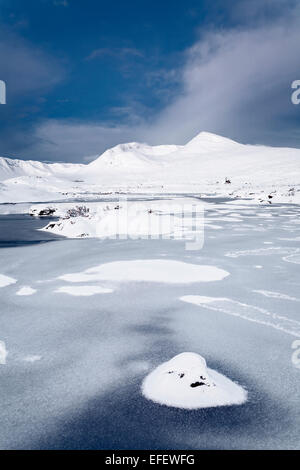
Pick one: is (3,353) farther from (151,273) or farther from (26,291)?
(151,273)

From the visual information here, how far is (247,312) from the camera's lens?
4.22m

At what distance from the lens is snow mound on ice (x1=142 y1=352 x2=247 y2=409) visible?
8.11 ft

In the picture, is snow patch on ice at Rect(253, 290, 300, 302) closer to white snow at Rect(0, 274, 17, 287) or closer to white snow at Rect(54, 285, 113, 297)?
white snow at Rect(54, 285, 113, 297)

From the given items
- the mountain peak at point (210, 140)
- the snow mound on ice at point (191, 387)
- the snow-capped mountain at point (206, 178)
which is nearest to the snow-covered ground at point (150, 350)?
the snow mound on ice at point (191, 387)

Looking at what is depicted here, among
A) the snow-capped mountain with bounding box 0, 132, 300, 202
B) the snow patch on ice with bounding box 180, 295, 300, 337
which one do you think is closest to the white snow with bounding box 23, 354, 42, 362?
the snow patch on ice with bounding box 180, 295, 300, 337

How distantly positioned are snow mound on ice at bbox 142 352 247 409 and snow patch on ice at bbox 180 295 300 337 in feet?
4.37

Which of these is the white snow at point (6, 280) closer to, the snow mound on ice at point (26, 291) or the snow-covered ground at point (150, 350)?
the snow-covered ground at point (150, 350)

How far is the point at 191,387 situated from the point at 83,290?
3.01 meters

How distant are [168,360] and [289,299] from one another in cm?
237

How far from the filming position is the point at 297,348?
327 centimetres

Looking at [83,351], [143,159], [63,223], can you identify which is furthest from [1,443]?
[143,159]

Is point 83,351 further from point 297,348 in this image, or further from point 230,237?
point 230,237

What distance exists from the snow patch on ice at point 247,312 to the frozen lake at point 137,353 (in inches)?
0.5
